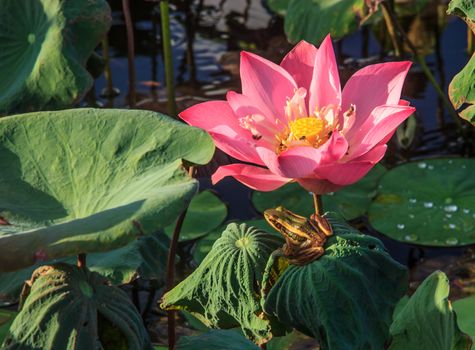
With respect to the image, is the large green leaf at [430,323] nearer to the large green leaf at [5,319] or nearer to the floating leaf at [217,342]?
the floating leaf at [217,342]

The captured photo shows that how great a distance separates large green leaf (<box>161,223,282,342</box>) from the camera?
1093mm

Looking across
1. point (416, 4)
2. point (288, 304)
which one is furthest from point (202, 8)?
point (288, 304)

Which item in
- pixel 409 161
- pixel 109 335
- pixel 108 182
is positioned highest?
pixel 108 182

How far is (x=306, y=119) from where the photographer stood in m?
1.27

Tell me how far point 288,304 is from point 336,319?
52 mm

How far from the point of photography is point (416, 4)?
3.11 m

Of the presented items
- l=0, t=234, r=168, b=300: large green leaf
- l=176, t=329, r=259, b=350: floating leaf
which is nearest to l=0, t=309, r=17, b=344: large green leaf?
l=0, t=234, r=168, b=300: large green leaf

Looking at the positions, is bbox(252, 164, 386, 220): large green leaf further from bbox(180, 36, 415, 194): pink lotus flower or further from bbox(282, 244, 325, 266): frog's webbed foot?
bbox(282, 244, 325, 266): frog's webbed foot

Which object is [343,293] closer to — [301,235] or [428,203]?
[301,235]

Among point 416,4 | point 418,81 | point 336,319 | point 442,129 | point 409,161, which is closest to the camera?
point 336,319

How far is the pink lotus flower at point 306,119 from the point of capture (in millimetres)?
1167

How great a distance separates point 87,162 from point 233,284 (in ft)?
0.74

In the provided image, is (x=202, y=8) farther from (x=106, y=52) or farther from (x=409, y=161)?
(x=409, y=161)

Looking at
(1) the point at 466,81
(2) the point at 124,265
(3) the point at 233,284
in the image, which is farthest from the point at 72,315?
(1) the point at 466,81
